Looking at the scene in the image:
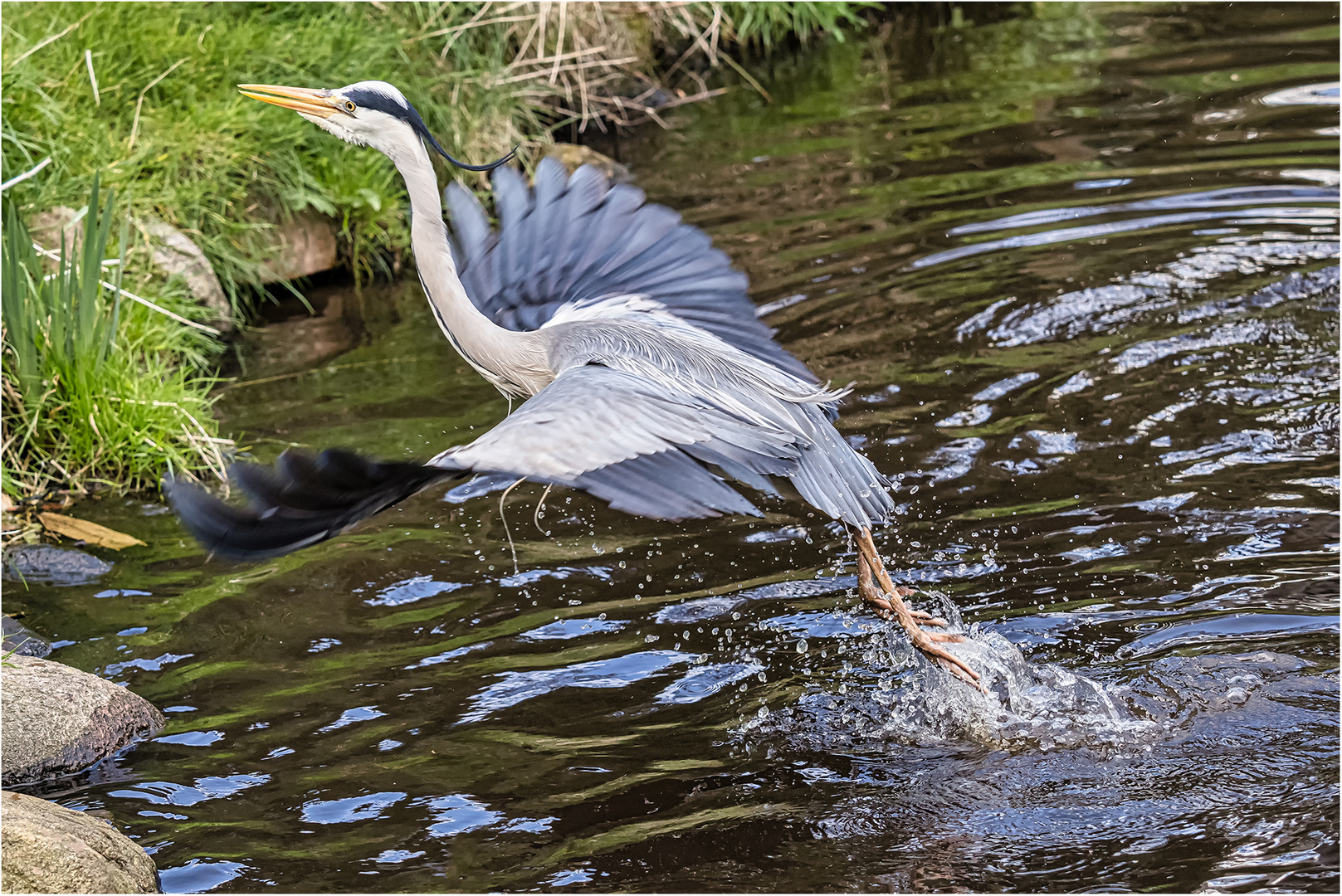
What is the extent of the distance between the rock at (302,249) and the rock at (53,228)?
122 cm

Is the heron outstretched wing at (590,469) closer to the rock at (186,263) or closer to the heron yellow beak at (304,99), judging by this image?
the heron yellow beak at (304,99)

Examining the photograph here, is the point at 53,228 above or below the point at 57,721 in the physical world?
above

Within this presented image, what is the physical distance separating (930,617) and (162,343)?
11.9 ft

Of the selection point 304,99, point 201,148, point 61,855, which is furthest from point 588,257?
point 201,148

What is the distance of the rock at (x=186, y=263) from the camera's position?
6.48 meters

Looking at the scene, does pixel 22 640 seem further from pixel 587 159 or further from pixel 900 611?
pixel 587 159

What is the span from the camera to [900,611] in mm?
3887

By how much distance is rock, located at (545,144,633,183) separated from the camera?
8.29 m

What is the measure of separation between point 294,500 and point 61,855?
3.26 feet

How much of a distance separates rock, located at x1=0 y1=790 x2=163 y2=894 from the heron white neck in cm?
170

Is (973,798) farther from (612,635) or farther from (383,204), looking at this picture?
(383,204)

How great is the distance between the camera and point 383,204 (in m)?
7.51

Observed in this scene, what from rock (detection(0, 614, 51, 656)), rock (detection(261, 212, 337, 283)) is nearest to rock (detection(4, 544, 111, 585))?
rock (detection(0, 614, 51, 656))

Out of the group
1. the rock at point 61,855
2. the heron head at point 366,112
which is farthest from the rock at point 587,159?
the rock at point 61,855
